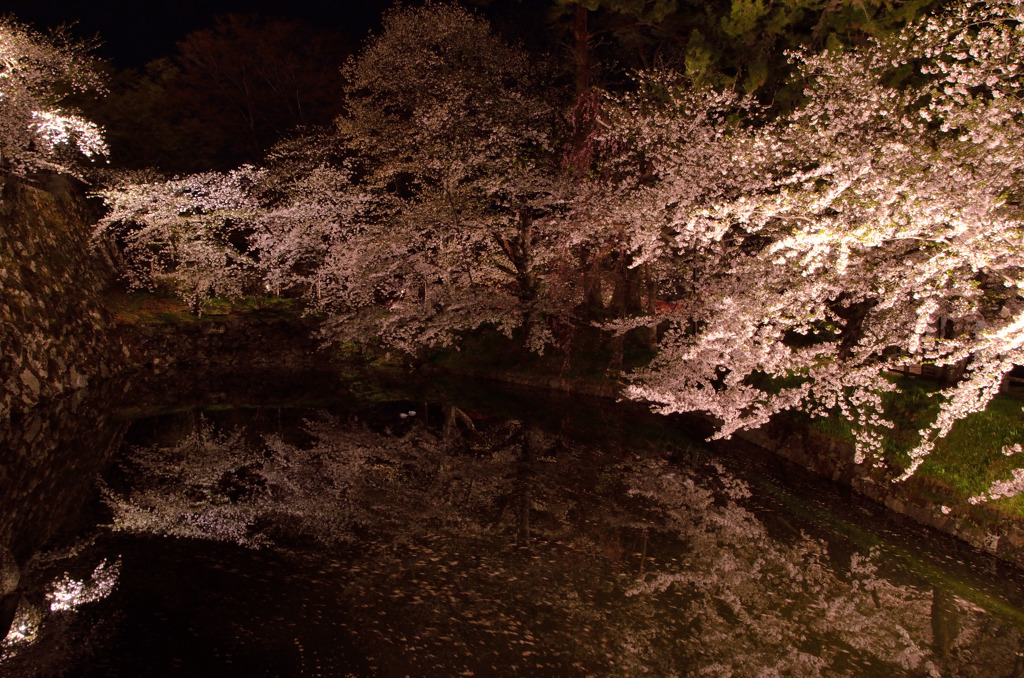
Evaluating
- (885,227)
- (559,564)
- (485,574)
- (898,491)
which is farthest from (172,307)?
(885,227)

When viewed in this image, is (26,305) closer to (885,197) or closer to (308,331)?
(308,331)

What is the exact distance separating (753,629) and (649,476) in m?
6.11

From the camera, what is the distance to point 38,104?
26.5m

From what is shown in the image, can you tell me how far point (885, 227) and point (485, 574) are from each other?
25.1 feet

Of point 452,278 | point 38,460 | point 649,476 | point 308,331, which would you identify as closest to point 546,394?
point 452,278

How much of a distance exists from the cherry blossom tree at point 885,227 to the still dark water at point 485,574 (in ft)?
6.60

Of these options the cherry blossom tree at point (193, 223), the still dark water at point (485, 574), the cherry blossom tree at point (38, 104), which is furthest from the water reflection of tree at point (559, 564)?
the cherry blossom tree at point (38, 104)

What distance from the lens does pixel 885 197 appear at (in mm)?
9930

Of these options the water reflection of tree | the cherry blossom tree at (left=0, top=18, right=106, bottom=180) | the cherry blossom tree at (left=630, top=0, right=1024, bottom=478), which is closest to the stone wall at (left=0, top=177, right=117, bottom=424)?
the water reflection of tree

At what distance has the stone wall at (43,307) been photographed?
15.5 metres

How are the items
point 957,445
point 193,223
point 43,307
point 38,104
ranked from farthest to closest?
point 193,223 → point 38,104 → point 43,307 → point 957,445

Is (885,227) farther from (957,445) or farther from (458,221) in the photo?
(458,221)

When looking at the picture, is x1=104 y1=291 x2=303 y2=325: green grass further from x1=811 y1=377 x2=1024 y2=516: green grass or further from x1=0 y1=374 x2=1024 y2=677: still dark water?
x1=811 y1=377 x2=1024 y2=516: green grass

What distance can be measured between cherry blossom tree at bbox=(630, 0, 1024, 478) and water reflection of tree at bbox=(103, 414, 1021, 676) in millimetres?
2670
